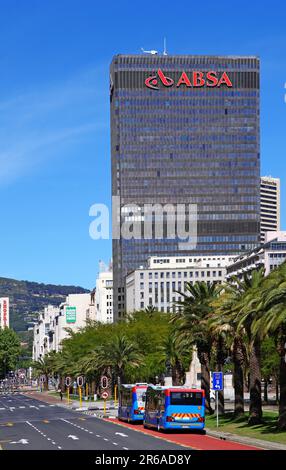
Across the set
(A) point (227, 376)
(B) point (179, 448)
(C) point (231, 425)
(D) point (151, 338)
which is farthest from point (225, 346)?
(A) point (227, 376)

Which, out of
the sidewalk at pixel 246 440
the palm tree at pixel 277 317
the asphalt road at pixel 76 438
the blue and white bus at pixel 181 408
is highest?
the palm tree at pixel 277 317

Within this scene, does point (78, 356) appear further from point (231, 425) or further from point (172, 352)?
point (231, 425)

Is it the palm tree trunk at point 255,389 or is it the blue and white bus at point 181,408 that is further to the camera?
the palm tree trunk at point 255,389

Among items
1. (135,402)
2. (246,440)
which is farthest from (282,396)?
(135,402)

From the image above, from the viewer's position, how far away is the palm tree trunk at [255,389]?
67369 millimetres

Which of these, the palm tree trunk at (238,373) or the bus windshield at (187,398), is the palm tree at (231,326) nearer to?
the palm tree trunk at (238,373)

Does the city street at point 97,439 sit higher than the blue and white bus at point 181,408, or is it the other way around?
the blue and white bus at point 181,408

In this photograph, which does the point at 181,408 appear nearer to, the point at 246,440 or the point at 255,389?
the point at 255,389

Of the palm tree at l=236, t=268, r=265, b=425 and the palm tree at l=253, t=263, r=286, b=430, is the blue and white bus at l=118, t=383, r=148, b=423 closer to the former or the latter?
the palm tree at l=236, t=268, r=265, b=425

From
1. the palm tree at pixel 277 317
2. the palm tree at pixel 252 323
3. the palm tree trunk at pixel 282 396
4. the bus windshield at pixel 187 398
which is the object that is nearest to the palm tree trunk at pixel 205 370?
the palm tree at pixel 252 323

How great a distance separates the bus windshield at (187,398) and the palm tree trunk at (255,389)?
3.54 meters

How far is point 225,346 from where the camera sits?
81062 millimetres

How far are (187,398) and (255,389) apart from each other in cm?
492
